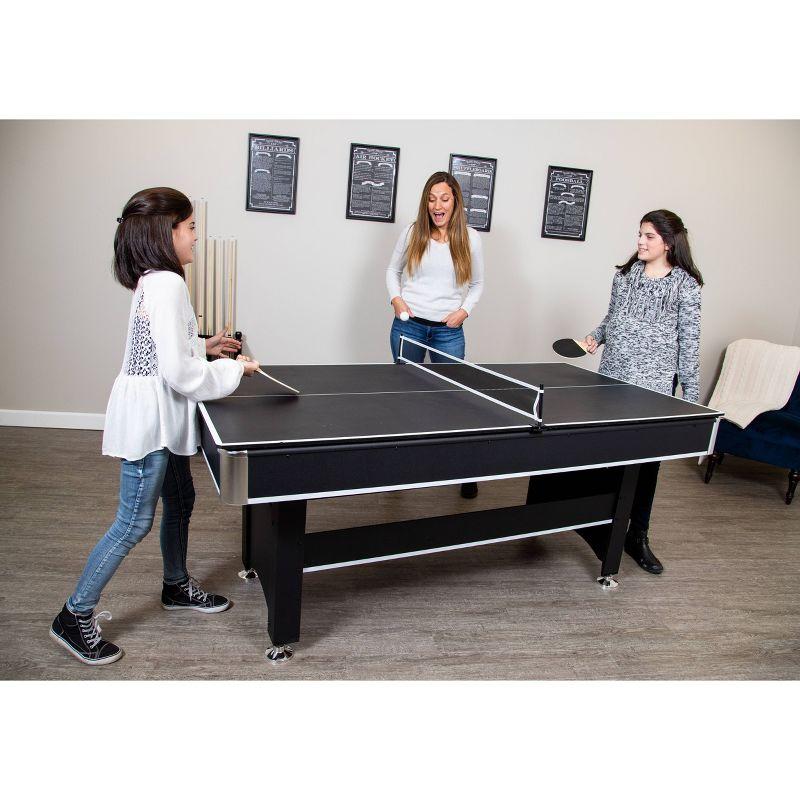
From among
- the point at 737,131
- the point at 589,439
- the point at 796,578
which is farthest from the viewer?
the point at 737,131

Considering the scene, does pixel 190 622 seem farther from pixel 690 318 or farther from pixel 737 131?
pixel 737 131

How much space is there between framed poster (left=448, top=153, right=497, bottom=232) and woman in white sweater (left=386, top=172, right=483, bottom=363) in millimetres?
809

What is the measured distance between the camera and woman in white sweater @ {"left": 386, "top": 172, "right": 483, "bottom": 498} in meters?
3.21

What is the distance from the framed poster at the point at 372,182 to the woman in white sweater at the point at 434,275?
2.41 ft

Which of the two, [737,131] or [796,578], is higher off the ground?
[737,131]

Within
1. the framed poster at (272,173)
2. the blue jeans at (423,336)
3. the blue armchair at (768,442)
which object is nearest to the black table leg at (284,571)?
the blue jeans at (423,336)

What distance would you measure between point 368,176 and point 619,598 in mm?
2653

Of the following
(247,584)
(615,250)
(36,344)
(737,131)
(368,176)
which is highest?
(737,131)

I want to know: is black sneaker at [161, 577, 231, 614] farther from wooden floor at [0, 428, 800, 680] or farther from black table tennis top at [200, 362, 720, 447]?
black table tennis top at [200, 362, 720, 447]

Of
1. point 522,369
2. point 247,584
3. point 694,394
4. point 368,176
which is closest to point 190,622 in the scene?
point 247,584

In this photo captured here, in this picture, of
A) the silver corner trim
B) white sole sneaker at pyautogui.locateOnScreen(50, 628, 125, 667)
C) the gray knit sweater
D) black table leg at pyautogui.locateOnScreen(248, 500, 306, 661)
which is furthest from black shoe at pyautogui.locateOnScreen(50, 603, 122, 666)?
the gray knit sweater

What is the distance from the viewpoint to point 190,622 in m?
2.20

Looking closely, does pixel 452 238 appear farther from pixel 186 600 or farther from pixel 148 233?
pixel 186 600

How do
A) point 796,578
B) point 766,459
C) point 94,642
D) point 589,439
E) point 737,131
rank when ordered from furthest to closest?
1. point 737,131
2. point 766,459
3. point 796,578
4. point 589,439
5. point 94,642
